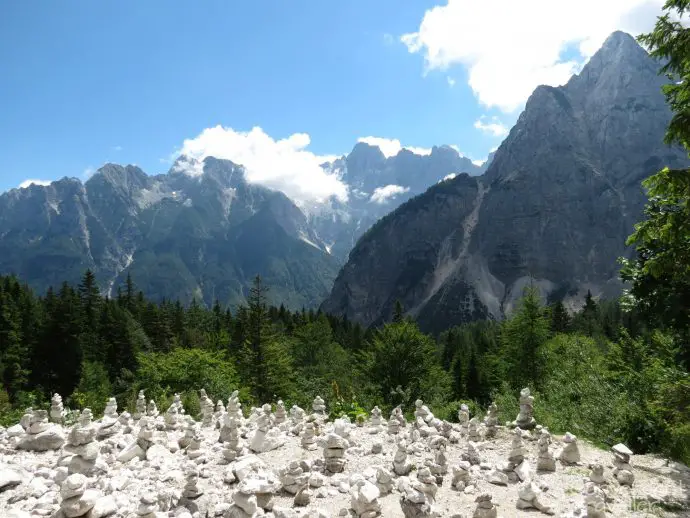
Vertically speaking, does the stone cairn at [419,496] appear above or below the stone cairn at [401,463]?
above

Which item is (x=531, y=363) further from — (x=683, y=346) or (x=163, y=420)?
(x=163, y=420)

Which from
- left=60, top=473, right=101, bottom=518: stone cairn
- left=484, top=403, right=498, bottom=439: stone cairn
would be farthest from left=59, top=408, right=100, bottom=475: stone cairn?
left=484, top=403, right=498, bottom=439: stone cairn

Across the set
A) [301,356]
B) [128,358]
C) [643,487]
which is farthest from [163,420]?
[128,358]

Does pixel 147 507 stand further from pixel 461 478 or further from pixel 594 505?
pixel 594 505

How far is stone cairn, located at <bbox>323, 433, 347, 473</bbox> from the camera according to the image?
9211 millimetres

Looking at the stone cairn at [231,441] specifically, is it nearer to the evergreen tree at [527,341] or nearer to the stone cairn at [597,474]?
the stone cairn at [597,474]

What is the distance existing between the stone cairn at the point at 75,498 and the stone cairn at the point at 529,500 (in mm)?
6857

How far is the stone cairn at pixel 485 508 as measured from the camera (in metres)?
6.98

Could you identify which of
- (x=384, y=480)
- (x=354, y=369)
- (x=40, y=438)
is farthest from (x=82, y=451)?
(x=354, y=369)

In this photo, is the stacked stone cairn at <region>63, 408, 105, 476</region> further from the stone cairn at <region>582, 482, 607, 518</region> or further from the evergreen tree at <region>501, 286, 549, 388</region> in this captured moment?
the evergreen tree at <region>501, 286, 549, 388</region>

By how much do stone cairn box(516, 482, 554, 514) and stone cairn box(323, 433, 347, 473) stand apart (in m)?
3.50

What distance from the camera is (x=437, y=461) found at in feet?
Answer: 29.8

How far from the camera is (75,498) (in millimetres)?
6230

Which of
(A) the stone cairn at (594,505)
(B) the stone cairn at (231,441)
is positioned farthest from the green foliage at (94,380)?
(A) the stone cairn at (594,505)
